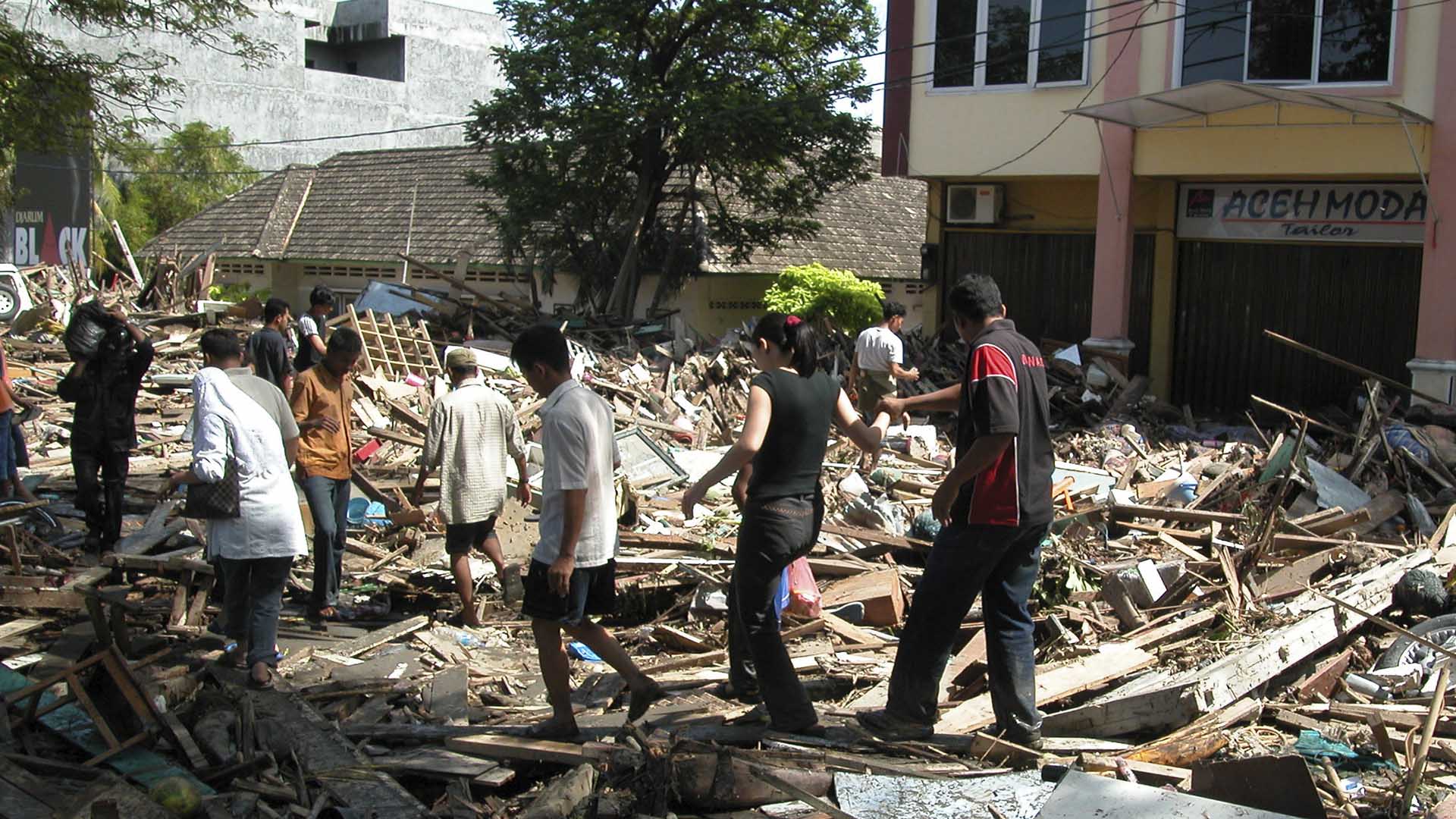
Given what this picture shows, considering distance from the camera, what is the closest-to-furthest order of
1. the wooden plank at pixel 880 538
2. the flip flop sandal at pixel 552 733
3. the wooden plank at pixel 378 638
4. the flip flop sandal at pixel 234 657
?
the flip flop sandal at pixel 552 733, the flip flop sandal at pixel 234 657, the wooden plank at pixel 378 638, the wooden plank at pixel 880 538

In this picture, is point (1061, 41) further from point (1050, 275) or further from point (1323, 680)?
point (1323, 680)

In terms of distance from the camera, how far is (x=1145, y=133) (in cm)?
1806

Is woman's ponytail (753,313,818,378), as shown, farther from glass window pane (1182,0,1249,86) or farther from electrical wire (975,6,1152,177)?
electrical wire (975,6,1152,177)

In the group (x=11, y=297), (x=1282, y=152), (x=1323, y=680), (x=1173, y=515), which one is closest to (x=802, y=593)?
(x=1323, y=680)

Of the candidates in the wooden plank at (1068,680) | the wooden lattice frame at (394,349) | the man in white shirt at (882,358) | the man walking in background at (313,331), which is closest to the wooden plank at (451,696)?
the wooden plank at (1068,680)

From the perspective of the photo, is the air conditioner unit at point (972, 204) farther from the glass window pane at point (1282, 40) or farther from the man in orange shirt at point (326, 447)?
the man in orange shirt at point (326, 447)

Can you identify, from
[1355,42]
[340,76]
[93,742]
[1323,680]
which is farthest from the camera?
[340,76]

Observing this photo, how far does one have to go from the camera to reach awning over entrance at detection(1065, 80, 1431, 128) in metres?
15.3

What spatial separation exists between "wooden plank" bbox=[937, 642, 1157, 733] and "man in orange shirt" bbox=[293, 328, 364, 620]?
14.0 feet

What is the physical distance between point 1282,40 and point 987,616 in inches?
563

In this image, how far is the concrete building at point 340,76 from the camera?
4234 cm

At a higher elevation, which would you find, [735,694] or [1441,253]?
[1441,253]

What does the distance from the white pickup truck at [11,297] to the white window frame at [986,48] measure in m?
15.2

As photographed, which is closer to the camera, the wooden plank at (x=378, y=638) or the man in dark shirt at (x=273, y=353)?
the wooden plank at (x=378, y=638)
